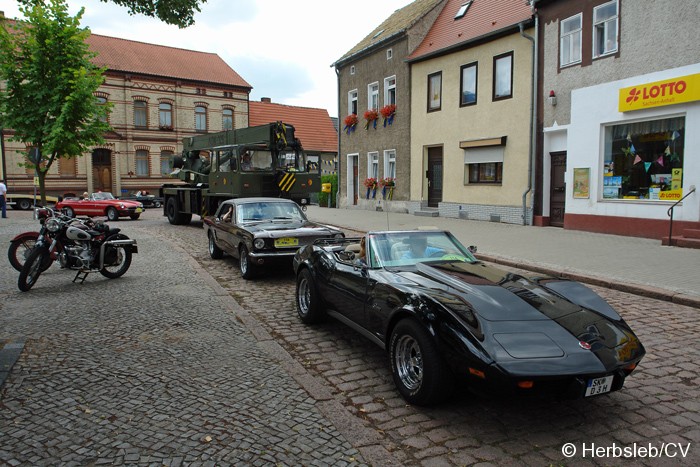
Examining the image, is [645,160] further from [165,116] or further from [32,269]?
[165,116]

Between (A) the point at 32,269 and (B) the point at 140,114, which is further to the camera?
(B) the point at 140,114

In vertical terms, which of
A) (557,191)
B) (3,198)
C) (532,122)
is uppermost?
(532,122)

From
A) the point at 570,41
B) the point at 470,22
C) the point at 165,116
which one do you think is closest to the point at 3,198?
the point at 470,22

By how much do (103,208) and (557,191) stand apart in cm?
1818

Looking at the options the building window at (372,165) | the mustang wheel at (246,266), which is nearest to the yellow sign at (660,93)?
the mustang wheel at (246,266)

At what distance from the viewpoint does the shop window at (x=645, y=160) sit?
12602mm

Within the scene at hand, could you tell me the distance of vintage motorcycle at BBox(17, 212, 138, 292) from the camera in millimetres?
8117

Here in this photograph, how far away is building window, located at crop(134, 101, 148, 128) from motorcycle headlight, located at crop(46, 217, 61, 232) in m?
36.6

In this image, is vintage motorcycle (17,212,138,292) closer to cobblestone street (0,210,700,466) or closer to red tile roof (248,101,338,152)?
cobblestone street (0,210,700,466)

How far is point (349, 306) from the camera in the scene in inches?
201

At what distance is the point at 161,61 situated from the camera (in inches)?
1716

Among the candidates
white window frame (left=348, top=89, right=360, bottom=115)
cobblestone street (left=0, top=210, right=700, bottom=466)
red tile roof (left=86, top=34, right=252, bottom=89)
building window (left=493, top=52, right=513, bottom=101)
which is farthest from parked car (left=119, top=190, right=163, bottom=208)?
cobblestone street (left=0, top=210, right=700, bottom=466)

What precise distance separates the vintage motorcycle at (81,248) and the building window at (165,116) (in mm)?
36530

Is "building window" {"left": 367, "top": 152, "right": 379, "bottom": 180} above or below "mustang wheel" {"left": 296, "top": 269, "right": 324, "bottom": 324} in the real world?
above
